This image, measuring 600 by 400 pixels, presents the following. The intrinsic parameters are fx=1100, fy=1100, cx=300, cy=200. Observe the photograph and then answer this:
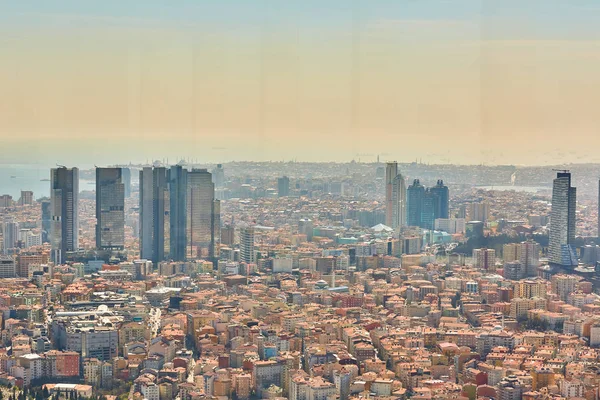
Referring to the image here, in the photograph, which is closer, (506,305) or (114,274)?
(506,305)

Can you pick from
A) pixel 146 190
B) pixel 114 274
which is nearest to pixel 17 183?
pixel 146 190

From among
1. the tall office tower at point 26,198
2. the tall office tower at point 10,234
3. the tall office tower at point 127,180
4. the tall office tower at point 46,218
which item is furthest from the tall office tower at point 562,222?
the tall office tower at point 26,198

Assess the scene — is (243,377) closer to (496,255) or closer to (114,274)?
(114,274)

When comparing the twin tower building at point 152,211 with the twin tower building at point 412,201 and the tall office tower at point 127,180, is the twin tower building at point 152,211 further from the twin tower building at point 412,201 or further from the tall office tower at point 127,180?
the twin tower building at point 412,201

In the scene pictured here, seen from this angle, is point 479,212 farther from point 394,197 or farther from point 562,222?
point 562,222

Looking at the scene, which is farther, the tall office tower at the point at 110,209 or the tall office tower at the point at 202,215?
the tall office tower at the point at 110,209

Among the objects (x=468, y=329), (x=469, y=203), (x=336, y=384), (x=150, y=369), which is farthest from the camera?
(x=469, y=203)
